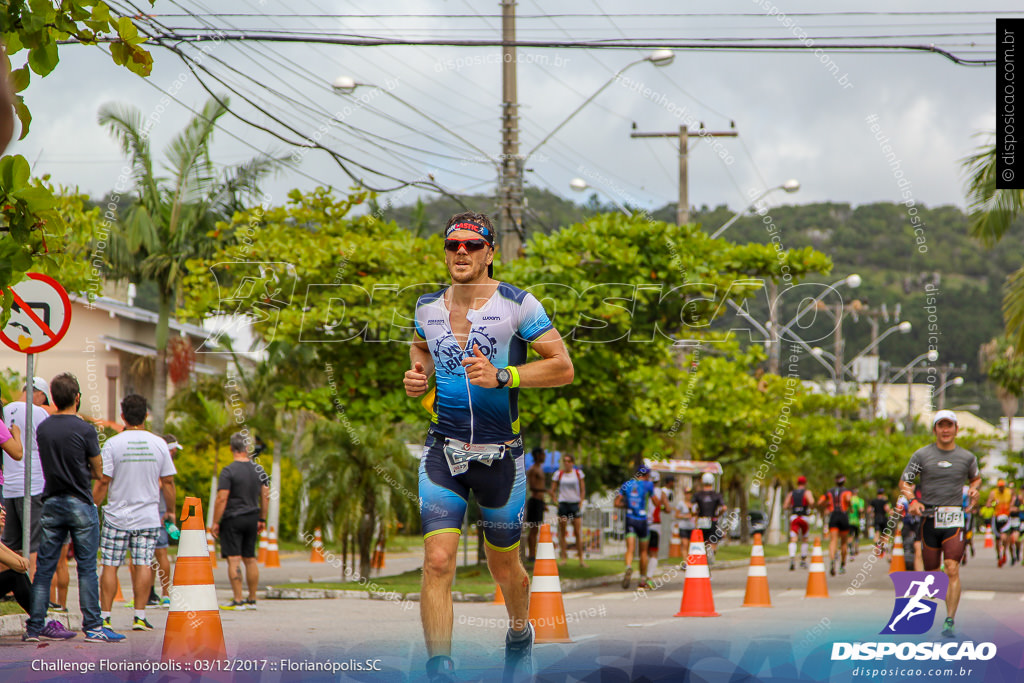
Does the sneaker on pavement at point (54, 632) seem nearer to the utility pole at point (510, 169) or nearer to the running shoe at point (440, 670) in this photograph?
the running shoe at point (440, 670)

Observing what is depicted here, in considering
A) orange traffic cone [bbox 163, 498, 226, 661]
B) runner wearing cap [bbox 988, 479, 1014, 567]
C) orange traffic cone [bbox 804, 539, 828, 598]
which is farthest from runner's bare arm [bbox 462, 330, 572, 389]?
runner wearing cap [bbox 988, 479, 1014, 567]

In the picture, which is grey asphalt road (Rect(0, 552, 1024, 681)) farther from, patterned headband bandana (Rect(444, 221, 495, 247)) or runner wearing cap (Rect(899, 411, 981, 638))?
patterned headband bandana (Rect(444, 221, 495, 247))

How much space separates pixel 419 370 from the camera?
5801mm

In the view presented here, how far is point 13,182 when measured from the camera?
520 cm

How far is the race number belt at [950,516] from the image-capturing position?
33.6ft

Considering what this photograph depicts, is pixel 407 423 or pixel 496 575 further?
pixel 407 423

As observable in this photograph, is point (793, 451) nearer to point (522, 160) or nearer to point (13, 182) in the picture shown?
point (522, 160)

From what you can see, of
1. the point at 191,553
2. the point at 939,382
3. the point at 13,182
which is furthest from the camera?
the point at 939,382

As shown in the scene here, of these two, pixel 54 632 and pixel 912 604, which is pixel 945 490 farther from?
pixel 54 632

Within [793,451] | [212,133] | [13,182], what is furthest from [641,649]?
[793,451]

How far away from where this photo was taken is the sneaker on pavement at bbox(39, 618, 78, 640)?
27.3ft

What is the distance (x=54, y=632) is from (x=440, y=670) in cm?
424

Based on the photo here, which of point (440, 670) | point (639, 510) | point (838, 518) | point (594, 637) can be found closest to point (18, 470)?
point (594, 637)

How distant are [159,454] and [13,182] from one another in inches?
201
